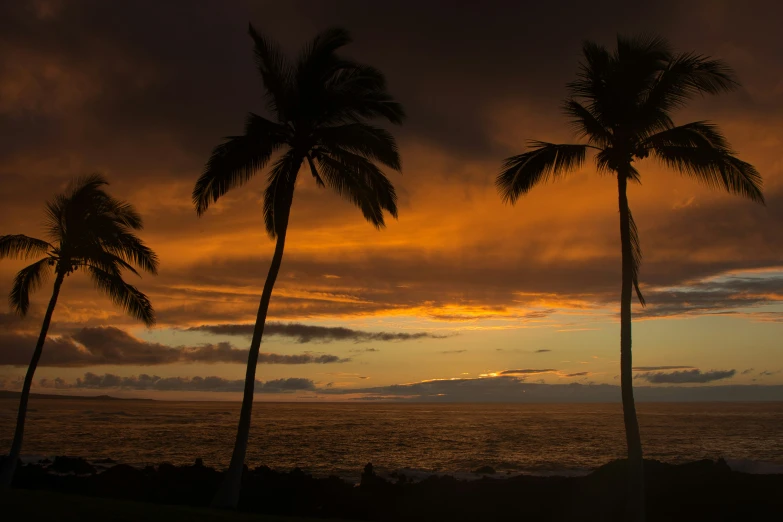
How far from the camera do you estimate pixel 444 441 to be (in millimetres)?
61062

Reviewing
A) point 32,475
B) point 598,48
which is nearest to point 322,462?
point 32,475

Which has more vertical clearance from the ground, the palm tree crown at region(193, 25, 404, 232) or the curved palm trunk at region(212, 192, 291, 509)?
the palm tree crown at region(193, 25, 404, 232)

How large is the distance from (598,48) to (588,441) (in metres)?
50.3

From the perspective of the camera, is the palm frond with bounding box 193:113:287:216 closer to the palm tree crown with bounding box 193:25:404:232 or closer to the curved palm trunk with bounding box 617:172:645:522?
the palm tree crown with bounding box 193:25:404:232

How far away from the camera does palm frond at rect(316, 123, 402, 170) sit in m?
18.0

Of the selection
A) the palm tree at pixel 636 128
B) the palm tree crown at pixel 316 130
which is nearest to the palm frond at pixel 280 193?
the palm tree crown at pixel 316 130

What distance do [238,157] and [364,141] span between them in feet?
12.4

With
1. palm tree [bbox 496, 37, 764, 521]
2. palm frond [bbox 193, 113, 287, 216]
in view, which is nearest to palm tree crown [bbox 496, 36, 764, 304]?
palm tree [bbox 496, 37, 764, 521]

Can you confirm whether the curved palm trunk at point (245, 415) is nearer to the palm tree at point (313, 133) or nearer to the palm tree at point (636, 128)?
the palm tree at point (313, 133)

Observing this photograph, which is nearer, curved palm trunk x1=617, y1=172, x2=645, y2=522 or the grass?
the grass

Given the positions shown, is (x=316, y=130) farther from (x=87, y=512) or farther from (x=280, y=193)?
(x=87, y=512)

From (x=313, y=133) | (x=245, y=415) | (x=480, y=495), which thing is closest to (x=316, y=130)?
(x=313, y=133)

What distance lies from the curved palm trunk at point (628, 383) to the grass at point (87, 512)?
7309 millimetres

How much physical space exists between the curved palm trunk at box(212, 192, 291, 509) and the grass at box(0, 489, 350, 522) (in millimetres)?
A: 2668
